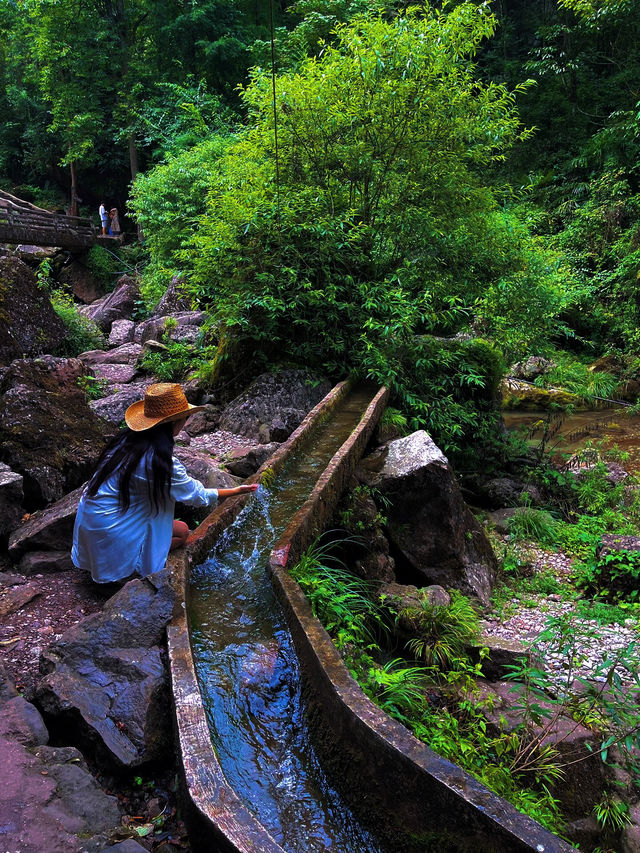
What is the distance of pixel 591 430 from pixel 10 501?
11883mm

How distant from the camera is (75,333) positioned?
41.2 feet

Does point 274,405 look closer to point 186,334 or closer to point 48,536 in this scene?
point 186,334

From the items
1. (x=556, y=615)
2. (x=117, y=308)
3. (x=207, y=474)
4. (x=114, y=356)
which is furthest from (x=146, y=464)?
(x=117, y=308)

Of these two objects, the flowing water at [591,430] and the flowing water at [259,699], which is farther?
the flowing water at [591,430]

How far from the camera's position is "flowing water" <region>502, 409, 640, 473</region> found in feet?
38.7

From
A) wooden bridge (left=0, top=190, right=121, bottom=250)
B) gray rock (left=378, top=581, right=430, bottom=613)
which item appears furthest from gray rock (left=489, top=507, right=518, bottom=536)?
wooden bridge (left=0, top=190, right=121, bottom=250)

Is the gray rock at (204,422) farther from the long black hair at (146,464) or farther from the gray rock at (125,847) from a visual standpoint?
the gray rock at (125,847)

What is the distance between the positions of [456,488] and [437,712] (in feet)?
10.6

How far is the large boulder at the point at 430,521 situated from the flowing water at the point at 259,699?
5.42ft

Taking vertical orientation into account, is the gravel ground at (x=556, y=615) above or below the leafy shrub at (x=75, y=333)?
below

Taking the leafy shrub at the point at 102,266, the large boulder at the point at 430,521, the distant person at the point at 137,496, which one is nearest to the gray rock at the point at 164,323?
the large boulder at the point at 430,521

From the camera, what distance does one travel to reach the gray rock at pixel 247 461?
22.9 feet

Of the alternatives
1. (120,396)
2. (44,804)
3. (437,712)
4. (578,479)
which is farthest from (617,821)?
(120,396)

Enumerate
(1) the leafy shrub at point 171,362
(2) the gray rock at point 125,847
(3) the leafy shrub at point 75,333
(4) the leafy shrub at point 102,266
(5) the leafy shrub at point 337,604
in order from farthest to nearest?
(4) the leafy shrub at point 102,266, (3) the leafy shrub at point 75,333, (1) the leafy shrub at point 171,362, (5) the leafy shrub at point 337,604, (2) the gray rock at point 125,847
